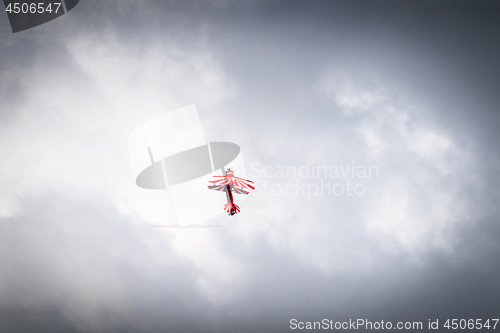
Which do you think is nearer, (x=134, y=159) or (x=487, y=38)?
(x=134, y=159)

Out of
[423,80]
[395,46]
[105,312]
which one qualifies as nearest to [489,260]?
[423,80]

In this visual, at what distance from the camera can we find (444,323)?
10.1m

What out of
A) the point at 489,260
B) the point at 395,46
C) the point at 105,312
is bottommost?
the point at 105,312

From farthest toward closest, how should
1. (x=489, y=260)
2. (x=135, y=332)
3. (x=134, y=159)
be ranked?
1. (x=135, y=332)
2. (x=489, y=260)
3. (x=134, y=159)

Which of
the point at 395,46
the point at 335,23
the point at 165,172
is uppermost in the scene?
the point at 335,23

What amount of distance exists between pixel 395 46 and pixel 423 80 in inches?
59.9

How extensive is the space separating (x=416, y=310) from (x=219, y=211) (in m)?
8.82

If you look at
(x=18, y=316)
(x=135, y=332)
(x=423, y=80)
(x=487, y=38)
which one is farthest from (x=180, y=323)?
(x=487, y=38)

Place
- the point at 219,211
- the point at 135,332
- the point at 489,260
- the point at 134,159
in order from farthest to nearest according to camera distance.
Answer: the point at 135,332 → the point at 489,260 → the point at 219,211 → the point at 134,159

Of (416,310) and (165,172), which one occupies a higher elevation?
(165,172)

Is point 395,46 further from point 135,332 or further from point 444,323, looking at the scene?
point 135,332

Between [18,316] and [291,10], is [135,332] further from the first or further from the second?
[291,10]

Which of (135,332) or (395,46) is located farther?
(135,332)

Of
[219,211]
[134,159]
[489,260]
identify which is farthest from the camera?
[489,260]
